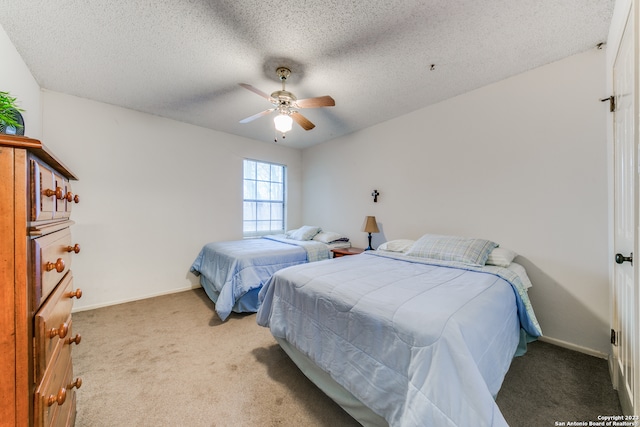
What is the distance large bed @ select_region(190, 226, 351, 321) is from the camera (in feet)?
8.80

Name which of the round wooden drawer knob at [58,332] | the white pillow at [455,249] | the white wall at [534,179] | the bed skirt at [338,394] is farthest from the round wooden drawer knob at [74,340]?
the white wall at [534,179]

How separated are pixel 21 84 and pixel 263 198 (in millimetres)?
3117

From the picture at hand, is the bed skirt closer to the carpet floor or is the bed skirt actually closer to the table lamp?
the carpet floor

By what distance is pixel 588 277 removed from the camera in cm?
205

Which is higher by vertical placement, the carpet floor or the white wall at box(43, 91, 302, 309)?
the white wall at box(43, 91, 302, 309)

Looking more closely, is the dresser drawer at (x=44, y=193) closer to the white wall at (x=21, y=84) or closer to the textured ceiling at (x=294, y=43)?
the white wall at (x=21, y=84)

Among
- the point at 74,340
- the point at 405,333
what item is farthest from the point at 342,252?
the point at 74,340

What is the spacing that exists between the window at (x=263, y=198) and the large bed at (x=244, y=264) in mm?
762

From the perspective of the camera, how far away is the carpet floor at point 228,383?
144 centimetres

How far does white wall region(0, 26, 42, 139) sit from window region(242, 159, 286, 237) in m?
2.51

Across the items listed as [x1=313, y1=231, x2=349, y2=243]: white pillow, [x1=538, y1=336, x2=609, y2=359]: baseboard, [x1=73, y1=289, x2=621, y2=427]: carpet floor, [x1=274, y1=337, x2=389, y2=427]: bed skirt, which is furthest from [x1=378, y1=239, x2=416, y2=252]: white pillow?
[x1=274, y1=337, x2=389, y2=427]: bed skirt

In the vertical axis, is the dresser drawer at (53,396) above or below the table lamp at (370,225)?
below

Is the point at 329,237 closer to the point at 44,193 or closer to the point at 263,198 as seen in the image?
the point at 263,198

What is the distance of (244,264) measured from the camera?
2775 mm
